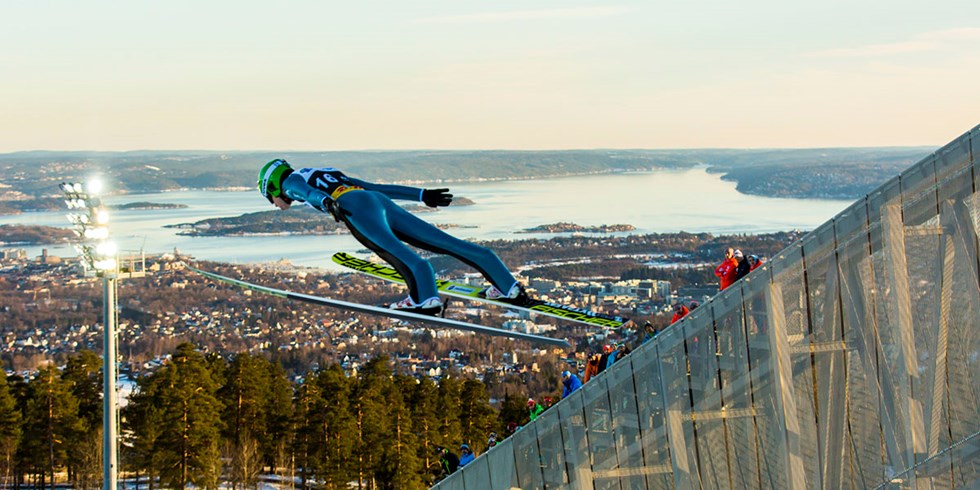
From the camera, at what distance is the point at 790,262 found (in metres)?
13.2

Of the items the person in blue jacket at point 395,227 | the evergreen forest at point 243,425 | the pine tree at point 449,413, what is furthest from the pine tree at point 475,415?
the person in blue jacket at point 395,227

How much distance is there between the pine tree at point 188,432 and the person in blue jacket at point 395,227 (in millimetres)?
17934

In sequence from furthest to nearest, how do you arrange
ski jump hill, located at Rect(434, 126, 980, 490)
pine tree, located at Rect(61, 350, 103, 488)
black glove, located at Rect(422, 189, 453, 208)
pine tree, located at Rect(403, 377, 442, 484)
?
pine tree, located at Rect(61, 350, 103, 488), pine tree, located at Rect(403, 377, 442, 484), black glove, located at Rect(422, 189, 453, 208), ski jump hill, located at Rect(434, 126, 980, 490)

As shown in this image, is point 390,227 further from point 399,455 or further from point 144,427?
point 144,427

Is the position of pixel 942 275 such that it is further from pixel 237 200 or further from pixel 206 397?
pixel 237 200

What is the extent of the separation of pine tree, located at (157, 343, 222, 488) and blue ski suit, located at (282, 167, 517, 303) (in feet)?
59.9

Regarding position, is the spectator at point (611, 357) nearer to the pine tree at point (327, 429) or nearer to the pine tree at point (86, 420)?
the pine tree at point (327, 429)

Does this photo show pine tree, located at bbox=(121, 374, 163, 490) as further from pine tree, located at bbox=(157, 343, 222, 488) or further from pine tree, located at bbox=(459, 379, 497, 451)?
pine tree, located at bbox=(459, 379, 497, 451)

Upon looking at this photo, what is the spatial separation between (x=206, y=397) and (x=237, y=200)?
134 m

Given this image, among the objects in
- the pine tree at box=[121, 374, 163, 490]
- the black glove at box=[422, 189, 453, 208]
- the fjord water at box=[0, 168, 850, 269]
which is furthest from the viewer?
the fjord water at box=[0, 168, 850, 269]

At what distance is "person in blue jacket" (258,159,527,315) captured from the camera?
21.7 meters

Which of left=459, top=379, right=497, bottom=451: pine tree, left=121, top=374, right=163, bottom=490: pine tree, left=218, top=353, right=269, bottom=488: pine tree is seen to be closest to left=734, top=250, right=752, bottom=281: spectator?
left=459, top=379, right=497, bottom=451: pine tree

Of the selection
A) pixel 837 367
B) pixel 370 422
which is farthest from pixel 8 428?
pixel 837 367

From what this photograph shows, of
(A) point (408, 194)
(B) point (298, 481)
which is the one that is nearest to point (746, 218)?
(B) point (298, 481)
